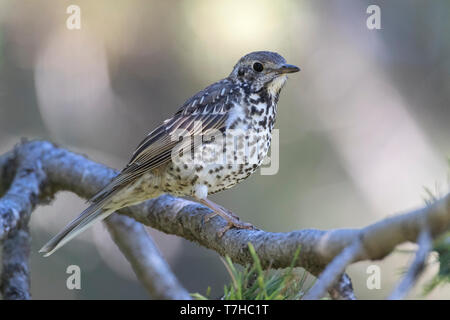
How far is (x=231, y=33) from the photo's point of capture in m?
5.20

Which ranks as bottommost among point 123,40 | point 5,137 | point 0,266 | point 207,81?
point 0,266

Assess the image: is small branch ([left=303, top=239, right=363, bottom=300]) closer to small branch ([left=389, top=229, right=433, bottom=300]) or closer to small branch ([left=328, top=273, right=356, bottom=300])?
small branch ([left=389, top=229, right=433, bottom=300])

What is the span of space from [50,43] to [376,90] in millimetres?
3412

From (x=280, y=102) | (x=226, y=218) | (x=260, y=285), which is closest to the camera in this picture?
(x=260, y=285)

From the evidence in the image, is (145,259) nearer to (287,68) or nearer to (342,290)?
(287,68)

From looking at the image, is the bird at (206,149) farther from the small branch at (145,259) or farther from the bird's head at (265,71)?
the small branch at (145,259)

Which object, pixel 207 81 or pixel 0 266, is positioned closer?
pixel 0 266

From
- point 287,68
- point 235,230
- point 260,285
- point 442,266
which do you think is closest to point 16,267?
point 235,230

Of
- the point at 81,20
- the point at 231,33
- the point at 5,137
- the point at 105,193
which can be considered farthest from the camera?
the point at 5,137

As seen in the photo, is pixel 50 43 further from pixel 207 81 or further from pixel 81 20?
pixel 207 81

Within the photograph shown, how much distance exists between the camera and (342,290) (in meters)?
2.35

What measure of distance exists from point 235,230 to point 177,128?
1.14 m

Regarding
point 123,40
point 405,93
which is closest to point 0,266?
point 123,40

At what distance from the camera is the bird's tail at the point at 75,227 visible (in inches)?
161
